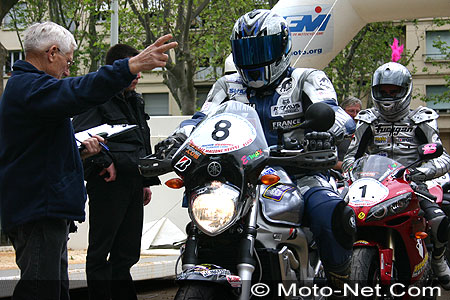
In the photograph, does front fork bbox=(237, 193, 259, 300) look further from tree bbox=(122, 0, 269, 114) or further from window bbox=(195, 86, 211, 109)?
window bbox=(195, 86, 211, 109)

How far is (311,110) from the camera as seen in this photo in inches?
156

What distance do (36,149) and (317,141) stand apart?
1.52 metres

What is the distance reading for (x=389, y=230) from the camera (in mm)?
5773

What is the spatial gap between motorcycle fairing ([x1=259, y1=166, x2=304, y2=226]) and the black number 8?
18.2 inches

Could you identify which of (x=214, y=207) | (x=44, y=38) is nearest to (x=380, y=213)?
(x=214, y=207)

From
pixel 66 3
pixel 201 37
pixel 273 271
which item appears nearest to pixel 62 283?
pixel 273 271

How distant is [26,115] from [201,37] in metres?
23.5

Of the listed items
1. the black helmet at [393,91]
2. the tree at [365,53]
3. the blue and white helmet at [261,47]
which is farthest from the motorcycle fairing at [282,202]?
the tree at [365,53]

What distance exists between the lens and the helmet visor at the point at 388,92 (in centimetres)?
695

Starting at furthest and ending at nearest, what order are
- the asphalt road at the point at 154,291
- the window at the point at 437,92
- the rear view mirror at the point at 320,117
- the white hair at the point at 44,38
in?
the window at the point at 437,92 → the asphalt road at the point at 154,291 → the white hair at the point at 44,38 → the rear view mirror at the point at 320,117

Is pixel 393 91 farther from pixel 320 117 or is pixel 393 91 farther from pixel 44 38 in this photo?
pixel 44 38

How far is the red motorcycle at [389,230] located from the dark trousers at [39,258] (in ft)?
7.31

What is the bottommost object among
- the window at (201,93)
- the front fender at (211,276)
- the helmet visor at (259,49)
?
the window at (201,93)

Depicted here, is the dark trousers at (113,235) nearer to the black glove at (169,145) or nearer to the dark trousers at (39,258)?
the black glove at (169,145)
